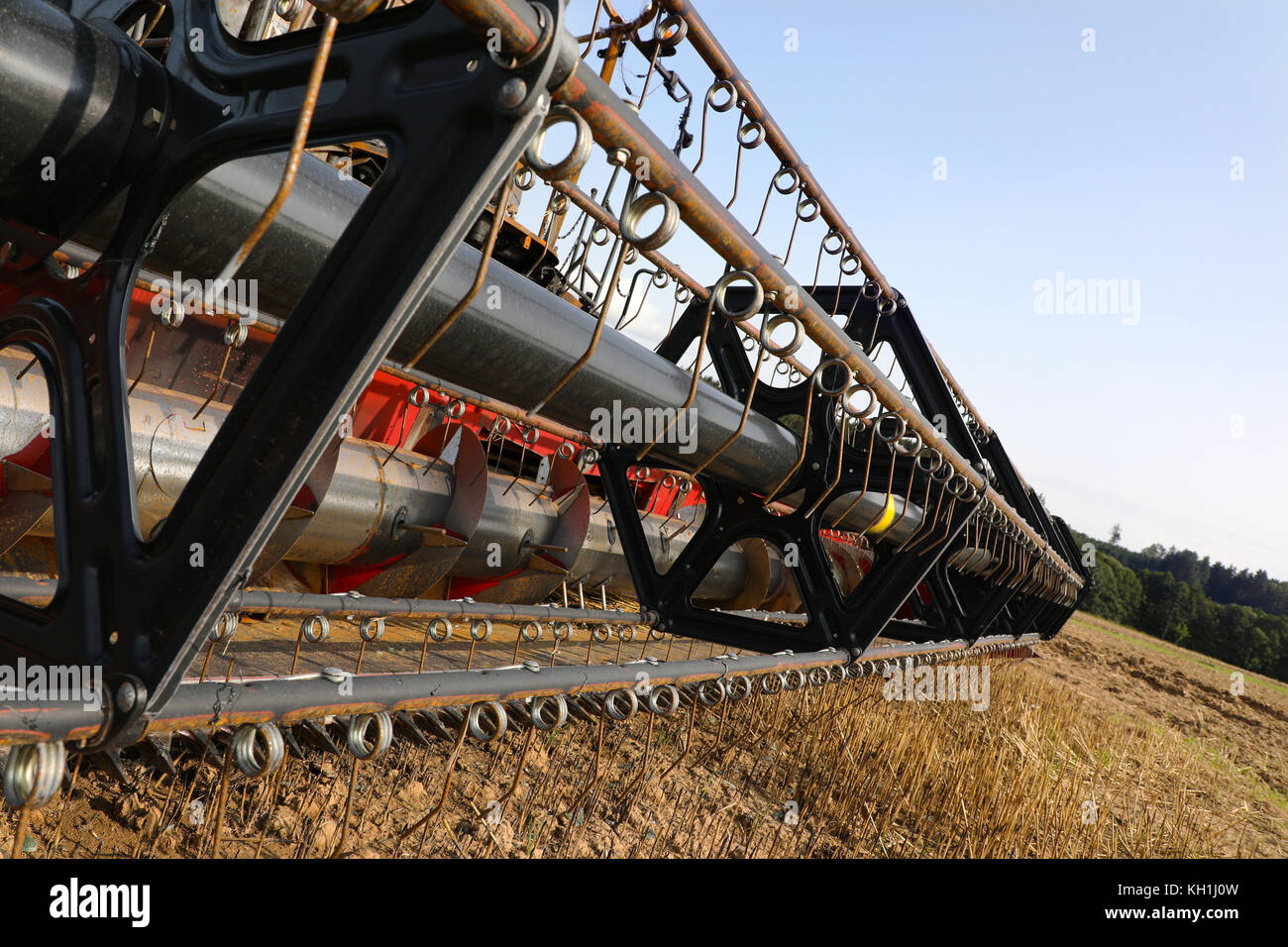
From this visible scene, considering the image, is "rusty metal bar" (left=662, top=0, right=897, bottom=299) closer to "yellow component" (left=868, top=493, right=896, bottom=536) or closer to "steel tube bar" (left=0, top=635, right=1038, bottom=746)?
"yellow component" (left=868, top=493, right=896, bottom=536)

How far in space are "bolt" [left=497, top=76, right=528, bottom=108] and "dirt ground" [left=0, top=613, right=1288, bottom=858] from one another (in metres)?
1.34

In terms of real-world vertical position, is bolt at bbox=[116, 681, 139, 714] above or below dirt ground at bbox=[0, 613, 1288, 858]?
above

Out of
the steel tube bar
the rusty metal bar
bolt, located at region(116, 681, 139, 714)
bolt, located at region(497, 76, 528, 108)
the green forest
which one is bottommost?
the green forest

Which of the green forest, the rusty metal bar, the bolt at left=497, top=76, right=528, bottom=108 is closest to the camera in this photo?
the bolt at left=497, top=76, right=528, bottom=108

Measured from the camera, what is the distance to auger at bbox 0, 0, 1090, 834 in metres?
0.97

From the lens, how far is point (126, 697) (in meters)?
1.00

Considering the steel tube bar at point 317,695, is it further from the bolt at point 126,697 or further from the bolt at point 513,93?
the bolt at point 513,93

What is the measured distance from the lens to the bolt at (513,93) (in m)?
0.90

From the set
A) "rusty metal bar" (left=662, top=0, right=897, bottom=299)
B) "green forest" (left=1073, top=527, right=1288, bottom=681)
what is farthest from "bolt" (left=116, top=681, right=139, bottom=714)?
"green forest" (left=1073, top=527, right=1288, bottom=681)

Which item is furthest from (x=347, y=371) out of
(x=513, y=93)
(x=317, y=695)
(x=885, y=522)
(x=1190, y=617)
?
(x=1190, y=617)

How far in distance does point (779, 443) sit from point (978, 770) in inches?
119

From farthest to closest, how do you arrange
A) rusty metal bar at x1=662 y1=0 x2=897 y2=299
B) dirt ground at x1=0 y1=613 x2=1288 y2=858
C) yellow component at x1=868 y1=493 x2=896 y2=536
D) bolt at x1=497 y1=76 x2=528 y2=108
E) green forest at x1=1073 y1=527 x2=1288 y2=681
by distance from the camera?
1. green forest at x1=1073 y1=527 x2=1288 y2=681
2. yellow component at x1=868 y1=493 x2=896 y2=536
3. rusty metal bar at x1=662 y1=0 x2=897 y2=299
4. dirt ground at x1=0 y1=613 x2=1288 y2=858
5. bolt at x1=497 y1=76 x2=528 y2=108

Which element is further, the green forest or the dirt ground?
the green forest

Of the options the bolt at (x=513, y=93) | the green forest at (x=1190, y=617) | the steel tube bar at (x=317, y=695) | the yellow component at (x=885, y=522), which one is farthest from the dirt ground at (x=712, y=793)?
the green forest at (x=1190, y=617)
